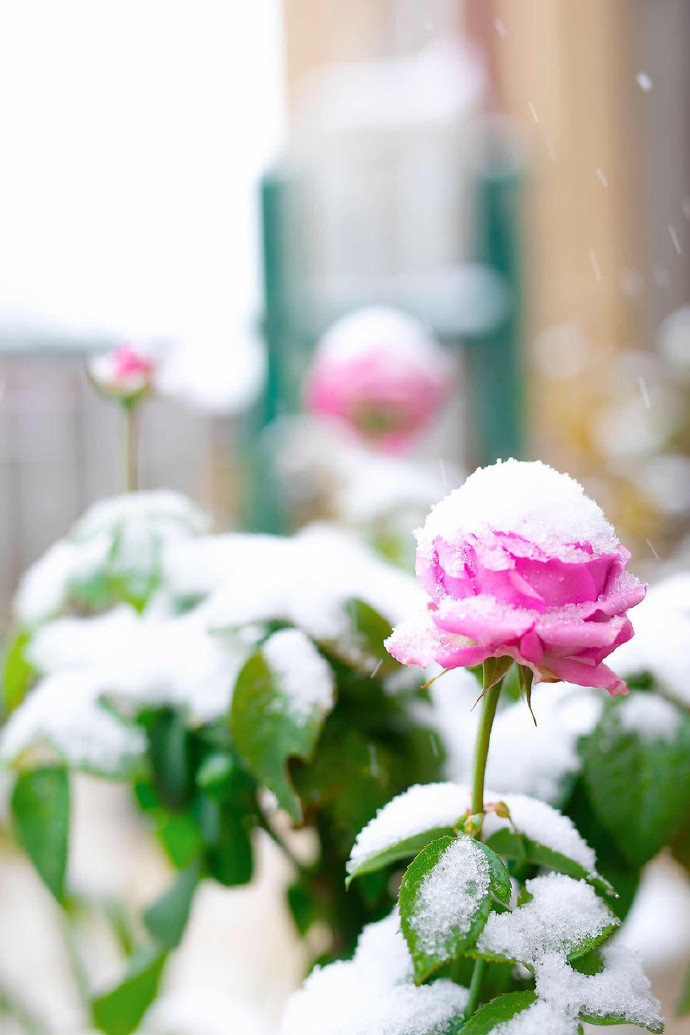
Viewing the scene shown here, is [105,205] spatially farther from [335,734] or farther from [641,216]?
[335,734]

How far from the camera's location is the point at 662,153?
3.01 m

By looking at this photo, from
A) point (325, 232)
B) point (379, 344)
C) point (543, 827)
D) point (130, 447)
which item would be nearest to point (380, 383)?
point (379, 344)

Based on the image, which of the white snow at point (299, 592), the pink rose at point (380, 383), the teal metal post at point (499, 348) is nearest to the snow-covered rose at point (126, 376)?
the white snow at point (299, 592)

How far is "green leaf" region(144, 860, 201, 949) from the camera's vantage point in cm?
47

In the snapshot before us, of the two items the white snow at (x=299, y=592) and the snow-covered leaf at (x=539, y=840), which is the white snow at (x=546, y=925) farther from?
the white snow at (x=299, y=592)

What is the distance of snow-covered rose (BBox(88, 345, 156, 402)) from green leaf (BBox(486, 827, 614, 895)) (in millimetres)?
339

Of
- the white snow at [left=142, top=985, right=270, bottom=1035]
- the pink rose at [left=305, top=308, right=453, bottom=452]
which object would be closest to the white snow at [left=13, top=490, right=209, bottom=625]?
the white snow at [left=142, top=985, right=270, bottom=1035]

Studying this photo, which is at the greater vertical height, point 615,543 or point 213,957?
point 615,543

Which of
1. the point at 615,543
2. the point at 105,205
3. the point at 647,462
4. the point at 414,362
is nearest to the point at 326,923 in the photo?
the point at 615,543

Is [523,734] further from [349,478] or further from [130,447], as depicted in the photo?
[349,478]

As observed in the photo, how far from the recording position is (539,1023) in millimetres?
285

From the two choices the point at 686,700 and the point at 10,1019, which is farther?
the point at 10,1019

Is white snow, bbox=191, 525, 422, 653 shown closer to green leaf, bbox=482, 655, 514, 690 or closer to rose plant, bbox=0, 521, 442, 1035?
rose plant, bbox=0, 521, 442, 1035

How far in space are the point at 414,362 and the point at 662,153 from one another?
2.35m
